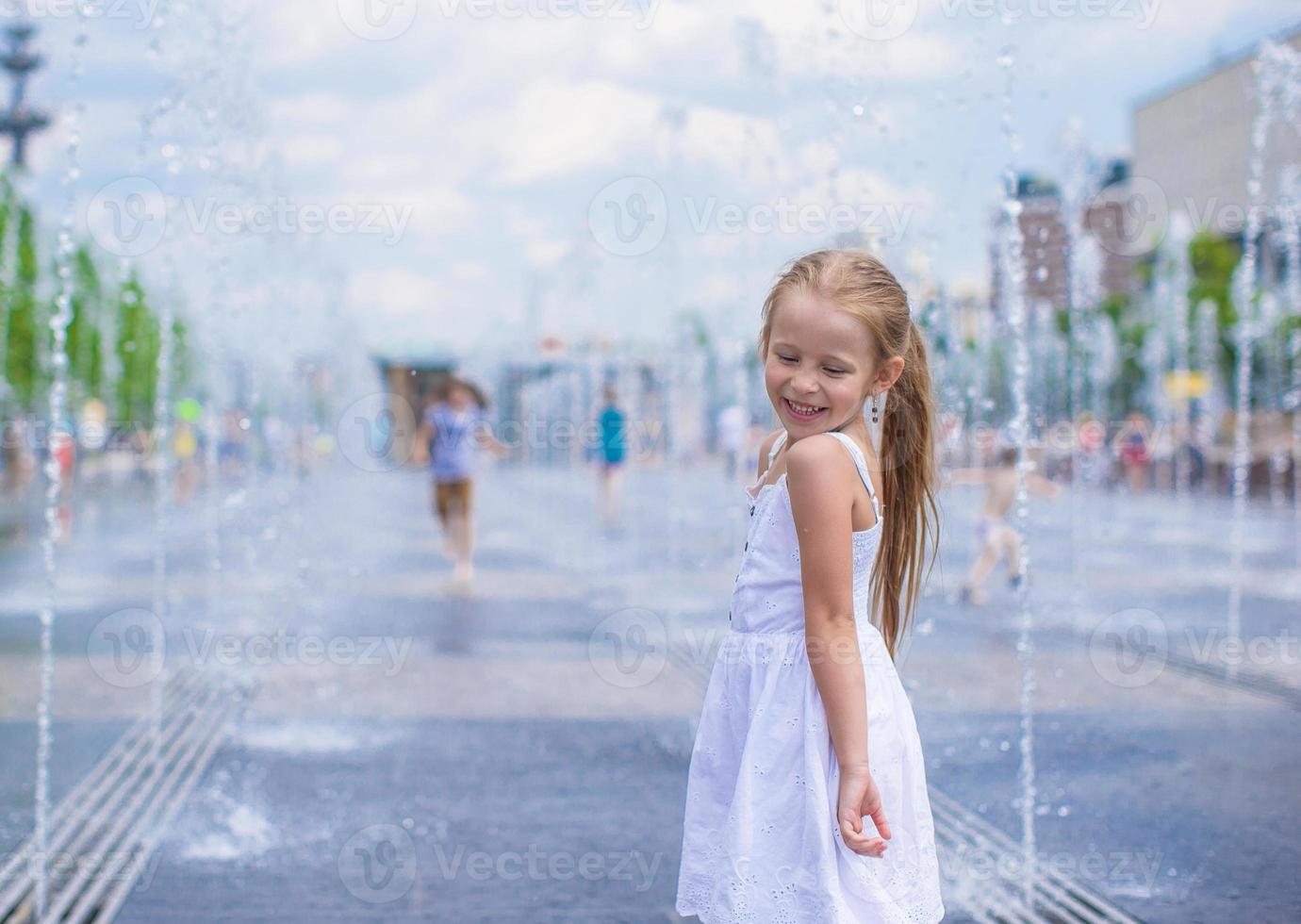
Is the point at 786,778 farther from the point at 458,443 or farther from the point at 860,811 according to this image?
the point at 458,443

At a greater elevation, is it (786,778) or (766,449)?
(766,449)

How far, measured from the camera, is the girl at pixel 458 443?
992 cm

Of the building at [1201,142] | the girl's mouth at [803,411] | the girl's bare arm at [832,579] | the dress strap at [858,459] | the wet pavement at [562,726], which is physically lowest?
the wet pavement at [562,726]

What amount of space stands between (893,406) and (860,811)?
0.69 metres

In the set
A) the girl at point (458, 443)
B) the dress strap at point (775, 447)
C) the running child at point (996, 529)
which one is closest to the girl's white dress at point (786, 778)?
the dress strap at point (775, 447)

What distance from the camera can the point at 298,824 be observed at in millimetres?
4141

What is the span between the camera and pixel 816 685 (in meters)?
2.05

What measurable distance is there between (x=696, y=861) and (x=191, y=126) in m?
7.73

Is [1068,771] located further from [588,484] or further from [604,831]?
[588,484]

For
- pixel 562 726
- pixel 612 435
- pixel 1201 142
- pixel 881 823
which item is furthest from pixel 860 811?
pixel 1201 142

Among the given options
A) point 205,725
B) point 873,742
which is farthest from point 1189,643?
point 873,742

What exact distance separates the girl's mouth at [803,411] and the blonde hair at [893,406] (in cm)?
Result: 10

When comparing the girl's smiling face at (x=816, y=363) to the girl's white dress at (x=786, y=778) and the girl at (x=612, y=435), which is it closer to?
the girl's white dress at (x=786, y=778)

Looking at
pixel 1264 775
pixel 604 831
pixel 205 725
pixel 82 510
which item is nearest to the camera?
pixel 604 831
